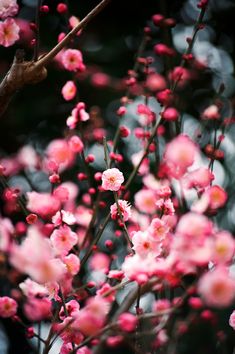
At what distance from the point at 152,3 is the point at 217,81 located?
820mm

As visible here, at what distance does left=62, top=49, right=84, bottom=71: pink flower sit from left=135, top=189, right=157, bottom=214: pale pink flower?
718mm

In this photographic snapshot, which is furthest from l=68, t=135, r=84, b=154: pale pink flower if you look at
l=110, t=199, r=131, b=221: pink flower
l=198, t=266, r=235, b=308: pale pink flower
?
l=198, t=266, r=235, b=308: pale pink flower

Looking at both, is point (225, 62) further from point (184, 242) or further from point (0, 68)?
point (184, 242)

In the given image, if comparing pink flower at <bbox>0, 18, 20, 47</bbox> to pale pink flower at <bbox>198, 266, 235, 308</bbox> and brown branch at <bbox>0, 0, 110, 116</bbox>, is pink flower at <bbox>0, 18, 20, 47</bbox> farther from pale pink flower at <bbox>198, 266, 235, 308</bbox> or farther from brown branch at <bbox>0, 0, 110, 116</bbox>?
pale pink flower at <bbox>198, 266, 235, 308</bbox>

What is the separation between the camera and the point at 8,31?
7.20 feet

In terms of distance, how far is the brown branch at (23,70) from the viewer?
1.82 metres

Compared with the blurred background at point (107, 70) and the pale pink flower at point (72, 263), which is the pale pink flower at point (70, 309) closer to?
the pale pink flower at point (72, 263)

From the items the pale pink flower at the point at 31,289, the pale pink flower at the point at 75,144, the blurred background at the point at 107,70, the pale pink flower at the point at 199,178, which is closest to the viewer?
the pale pink flower at the point at 31,289

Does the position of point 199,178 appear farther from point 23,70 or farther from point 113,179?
point 23,70

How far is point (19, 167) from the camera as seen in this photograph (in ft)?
12.2

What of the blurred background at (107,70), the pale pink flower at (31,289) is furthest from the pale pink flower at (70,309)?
the blurred background at (107,70)

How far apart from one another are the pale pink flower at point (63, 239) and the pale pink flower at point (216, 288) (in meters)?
0.81

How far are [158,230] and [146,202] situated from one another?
1.56 ft

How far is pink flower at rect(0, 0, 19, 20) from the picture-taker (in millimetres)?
2109
